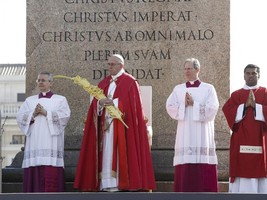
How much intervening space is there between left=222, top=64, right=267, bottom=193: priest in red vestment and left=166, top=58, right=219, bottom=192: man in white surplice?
0.83 ft

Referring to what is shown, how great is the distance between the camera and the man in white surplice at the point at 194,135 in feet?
52.6

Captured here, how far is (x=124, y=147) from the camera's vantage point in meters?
15.9

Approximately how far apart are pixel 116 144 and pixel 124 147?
0.39ft

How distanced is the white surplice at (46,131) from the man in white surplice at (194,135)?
1.49m

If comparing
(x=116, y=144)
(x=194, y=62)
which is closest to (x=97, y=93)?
(x=116, y=144)

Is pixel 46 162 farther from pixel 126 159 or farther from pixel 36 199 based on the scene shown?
pixel 36 199

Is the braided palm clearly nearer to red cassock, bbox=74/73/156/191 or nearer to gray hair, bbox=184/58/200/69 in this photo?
red cassock, bbox=74/73/156/191

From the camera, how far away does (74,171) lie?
56.1 ft

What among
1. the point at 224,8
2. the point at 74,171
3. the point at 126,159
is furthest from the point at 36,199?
the point at 224,8

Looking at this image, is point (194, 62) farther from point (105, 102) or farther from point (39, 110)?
point (39, 110)

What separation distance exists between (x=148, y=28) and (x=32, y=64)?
68.6 inches

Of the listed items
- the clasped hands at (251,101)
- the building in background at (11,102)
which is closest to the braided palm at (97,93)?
the clasped hands at (251,101)

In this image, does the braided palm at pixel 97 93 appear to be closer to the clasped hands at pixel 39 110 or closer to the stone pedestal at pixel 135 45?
the clasped hands at pixel 39 110

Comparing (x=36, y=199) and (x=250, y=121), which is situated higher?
(x=250, y=121)
